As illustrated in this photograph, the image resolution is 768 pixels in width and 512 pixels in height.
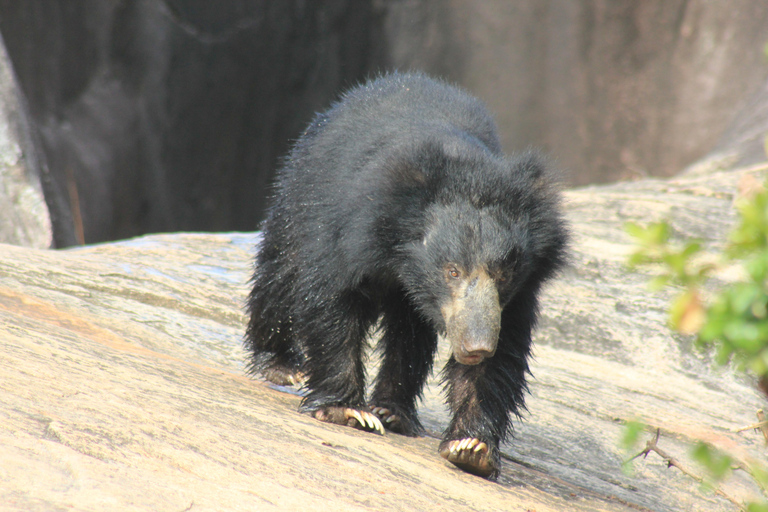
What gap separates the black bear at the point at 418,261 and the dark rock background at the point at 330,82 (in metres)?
5.78

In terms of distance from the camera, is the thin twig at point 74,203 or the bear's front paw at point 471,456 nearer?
→ the bear's front paw at point 471,456

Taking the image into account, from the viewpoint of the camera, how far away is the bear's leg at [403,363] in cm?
316

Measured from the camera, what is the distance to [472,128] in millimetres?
3281

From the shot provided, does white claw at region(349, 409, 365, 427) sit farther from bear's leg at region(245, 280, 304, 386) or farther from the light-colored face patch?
bear's leg at region(245, 280, 304, 386)

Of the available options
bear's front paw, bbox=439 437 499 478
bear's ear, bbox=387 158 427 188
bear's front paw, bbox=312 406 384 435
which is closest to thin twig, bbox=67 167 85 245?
bear's front paw, bbox=312 406 384 435

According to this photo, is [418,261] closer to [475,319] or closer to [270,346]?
[475,319]

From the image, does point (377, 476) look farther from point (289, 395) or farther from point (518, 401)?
point (289, 395)

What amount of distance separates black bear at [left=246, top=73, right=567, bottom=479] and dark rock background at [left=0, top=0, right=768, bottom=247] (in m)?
5.78

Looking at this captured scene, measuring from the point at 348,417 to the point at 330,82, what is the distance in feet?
29.2

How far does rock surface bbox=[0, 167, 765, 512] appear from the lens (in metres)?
1.88

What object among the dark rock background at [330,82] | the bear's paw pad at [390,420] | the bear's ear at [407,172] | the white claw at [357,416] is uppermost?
the dark rock background at [330,82]

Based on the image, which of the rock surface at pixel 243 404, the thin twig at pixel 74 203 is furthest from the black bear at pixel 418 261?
the thin twig at pixel 74 203

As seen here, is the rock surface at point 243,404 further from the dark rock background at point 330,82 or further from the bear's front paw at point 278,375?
the dark rock background at point 330,82

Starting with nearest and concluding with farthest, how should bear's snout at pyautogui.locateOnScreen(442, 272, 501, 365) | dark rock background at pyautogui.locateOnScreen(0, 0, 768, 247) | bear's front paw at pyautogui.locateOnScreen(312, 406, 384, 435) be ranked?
bear's snout at pyautogui.locateOnScreen(442, 272, 501, 365) < bear's front paw at pyautogui.locateOnScreen(312, 406, 384, 435) < dark rock background at pyautogui.locateOnScreen(0, 0, 768, 247)
